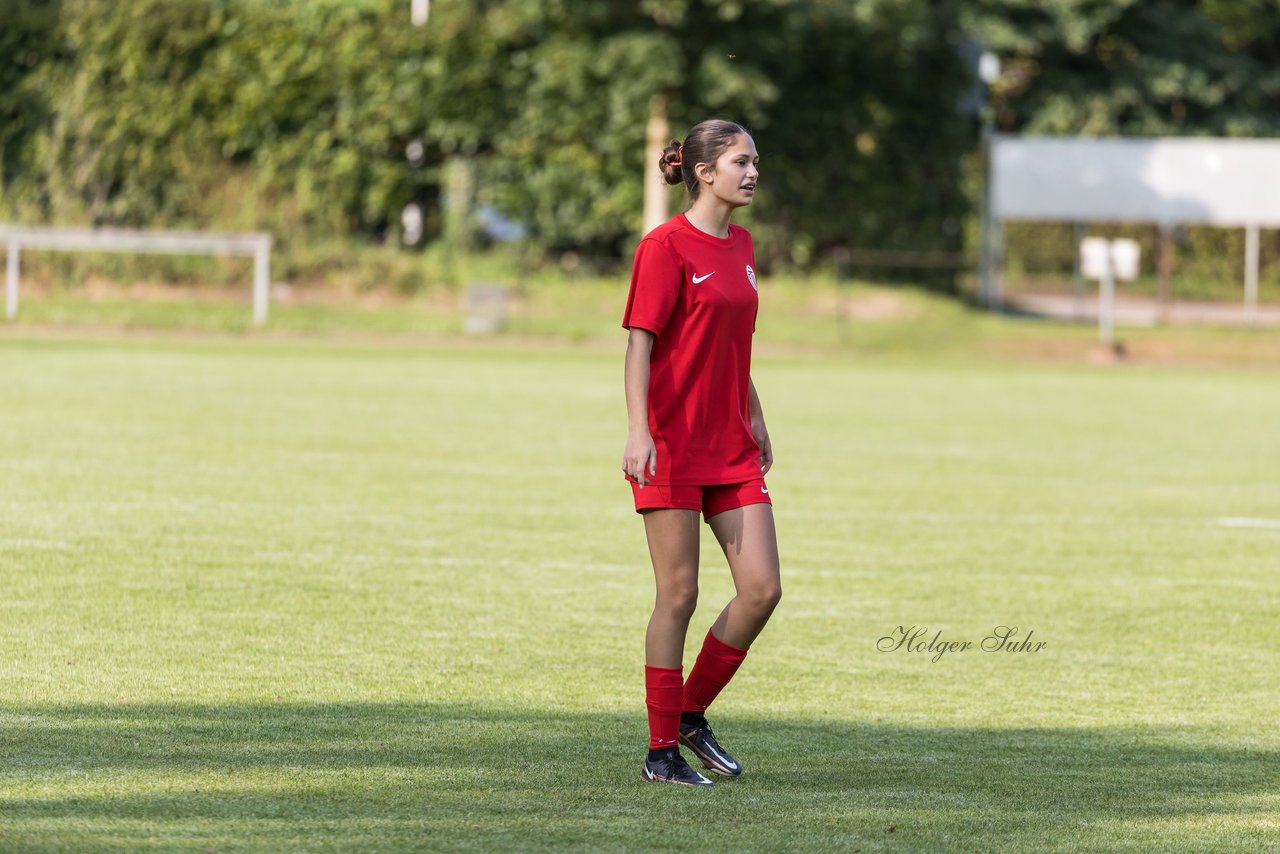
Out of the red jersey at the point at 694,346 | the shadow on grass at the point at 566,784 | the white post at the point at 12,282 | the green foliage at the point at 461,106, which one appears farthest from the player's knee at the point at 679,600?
the green foliage at the point at 461,106

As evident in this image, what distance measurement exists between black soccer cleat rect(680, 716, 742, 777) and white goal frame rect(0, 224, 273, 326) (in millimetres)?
28235

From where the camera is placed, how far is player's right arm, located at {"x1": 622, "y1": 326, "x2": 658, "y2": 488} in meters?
6.09

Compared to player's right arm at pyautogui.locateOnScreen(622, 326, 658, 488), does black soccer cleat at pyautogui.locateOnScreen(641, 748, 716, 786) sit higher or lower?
lower

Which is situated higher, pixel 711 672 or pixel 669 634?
pixel 669 634

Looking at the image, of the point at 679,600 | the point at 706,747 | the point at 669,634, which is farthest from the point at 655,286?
the point at 706,747

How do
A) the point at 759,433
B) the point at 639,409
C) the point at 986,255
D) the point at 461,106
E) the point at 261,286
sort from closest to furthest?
the point at 639,409, the point at 759,433, the point at 261,286, the point at 986,255, the point at 461,106

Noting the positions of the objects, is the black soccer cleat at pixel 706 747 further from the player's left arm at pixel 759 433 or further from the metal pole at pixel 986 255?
the metal pole at pixel 986 255

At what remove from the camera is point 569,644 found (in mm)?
8766

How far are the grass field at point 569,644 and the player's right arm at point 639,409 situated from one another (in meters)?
0.99

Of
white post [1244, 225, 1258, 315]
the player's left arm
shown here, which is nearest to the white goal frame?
white post [1244, 225, 1258, 315]

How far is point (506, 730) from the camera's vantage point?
6.94 meters

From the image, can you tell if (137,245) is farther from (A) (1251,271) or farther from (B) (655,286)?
(B) (655,286)

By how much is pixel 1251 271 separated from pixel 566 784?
35.9 m

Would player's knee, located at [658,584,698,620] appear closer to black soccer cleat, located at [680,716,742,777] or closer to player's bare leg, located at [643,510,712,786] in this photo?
player's bare leg, located at [643,510,712,786]
